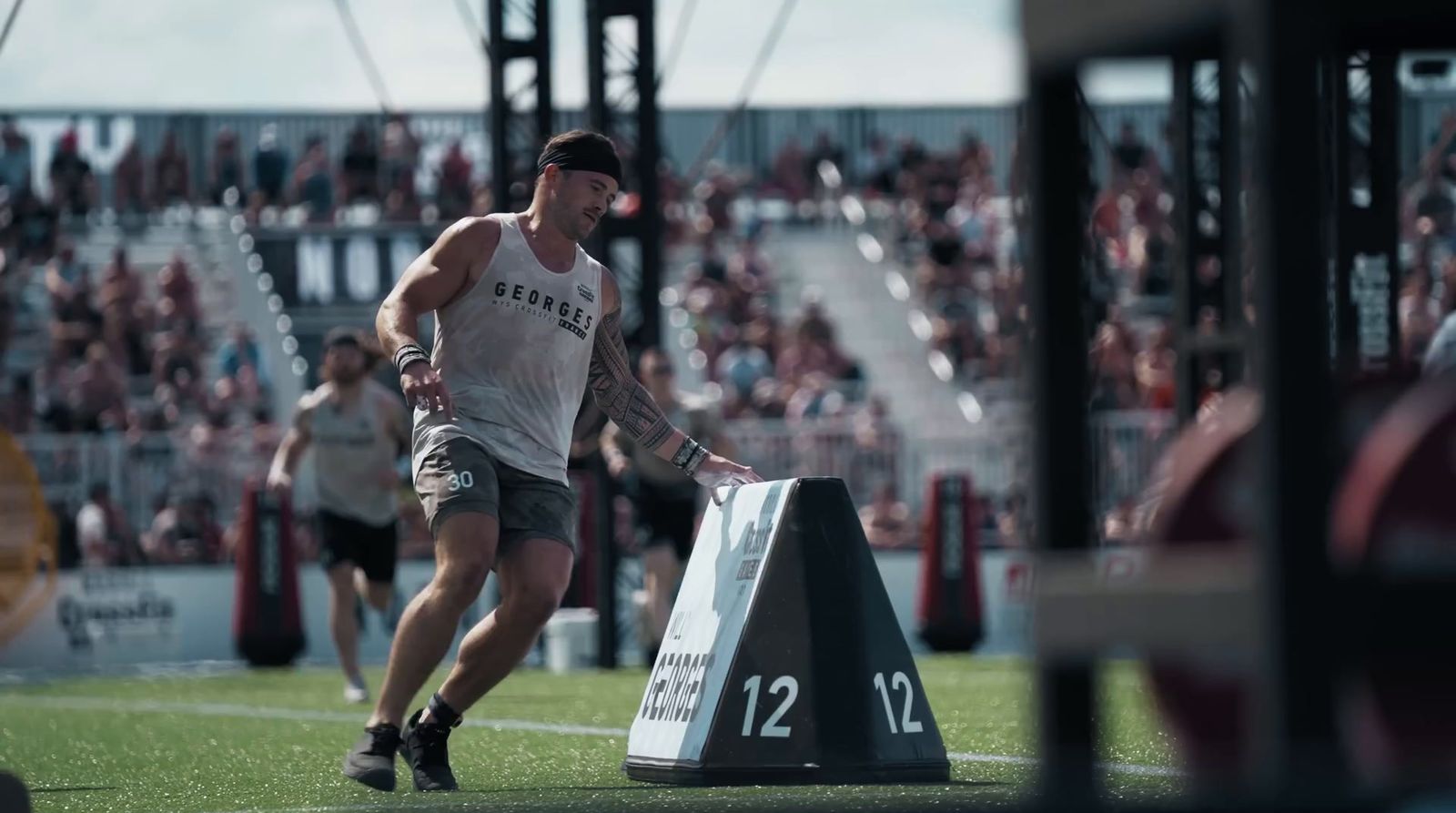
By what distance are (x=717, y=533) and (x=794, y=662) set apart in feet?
2.26

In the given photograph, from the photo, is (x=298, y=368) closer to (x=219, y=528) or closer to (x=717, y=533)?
(x=219, y=528)

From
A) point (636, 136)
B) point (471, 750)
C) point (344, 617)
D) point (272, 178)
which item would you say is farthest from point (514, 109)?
point (272, 178)

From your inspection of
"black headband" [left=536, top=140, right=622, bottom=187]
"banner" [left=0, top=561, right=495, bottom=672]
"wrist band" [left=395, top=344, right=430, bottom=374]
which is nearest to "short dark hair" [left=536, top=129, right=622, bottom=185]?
"black headband" [left=536, top=140, right=622, bottom=187]

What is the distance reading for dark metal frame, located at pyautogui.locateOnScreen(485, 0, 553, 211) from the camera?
54.0 feet

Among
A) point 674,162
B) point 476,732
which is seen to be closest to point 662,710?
point 476,732

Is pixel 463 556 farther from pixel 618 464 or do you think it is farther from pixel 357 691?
pixel 618 464

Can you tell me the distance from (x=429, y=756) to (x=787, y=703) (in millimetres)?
1104

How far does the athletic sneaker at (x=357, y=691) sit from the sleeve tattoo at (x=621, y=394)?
5.59 m

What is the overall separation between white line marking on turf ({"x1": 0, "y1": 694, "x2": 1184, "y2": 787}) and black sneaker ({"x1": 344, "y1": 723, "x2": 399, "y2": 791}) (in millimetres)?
334

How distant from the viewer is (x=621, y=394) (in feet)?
25.3

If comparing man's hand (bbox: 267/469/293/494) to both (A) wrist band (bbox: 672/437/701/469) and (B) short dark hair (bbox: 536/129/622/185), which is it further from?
(B) short dark hair (bbox: 536/129/622/185)

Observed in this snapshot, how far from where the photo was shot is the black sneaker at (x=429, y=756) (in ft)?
23.4

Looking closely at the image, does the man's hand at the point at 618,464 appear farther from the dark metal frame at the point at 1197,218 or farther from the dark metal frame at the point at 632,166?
the dark metal frame at the point at 1197,218

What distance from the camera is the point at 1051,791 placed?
345 cm
